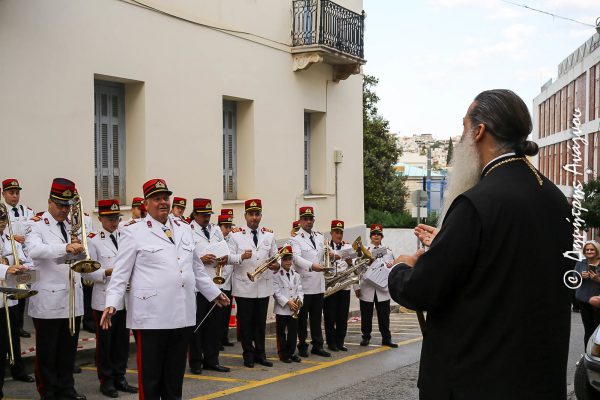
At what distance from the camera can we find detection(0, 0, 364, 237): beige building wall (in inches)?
481

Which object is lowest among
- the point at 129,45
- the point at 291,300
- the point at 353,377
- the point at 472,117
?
the point at 353,377

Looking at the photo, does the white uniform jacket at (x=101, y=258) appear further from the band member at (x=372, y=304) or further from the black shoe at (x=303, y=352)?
the band member at (x=372, y=304)

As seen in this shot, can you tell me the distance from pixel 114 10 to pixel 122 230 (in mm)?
7865

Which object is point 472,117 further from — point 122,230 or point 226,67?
point 226,67

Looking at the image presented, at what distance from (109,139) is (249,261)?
476 centimetres

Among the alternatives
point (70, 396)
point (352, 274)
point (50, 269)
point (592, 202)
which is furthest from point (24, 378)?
point (592, 202)

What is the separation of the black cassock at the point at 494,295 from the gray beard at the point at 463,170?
0.70 ft

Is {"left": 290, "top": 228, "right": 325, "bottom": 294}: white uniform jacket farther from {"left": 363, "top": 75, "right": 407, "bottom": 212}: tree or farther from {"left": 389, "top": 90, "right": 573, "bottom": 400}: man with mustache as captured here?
{"left": 363, "top": 75, "right": 407, "bottom": 212}: tree

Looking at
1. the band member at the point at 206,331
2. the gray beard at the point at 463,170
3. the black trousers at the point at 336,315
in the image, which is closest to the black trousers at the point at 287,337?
the band member at the point at 206,331

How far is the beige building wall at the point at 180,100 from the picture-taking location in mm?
12227

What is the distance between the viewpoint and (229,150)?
18016 millimetres

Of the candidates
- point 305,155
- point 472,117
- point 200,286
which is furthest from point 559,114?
point 472,117

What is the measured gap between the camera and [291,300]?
37.0 feet

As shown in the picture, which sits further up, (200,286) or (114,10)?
(114,10)
